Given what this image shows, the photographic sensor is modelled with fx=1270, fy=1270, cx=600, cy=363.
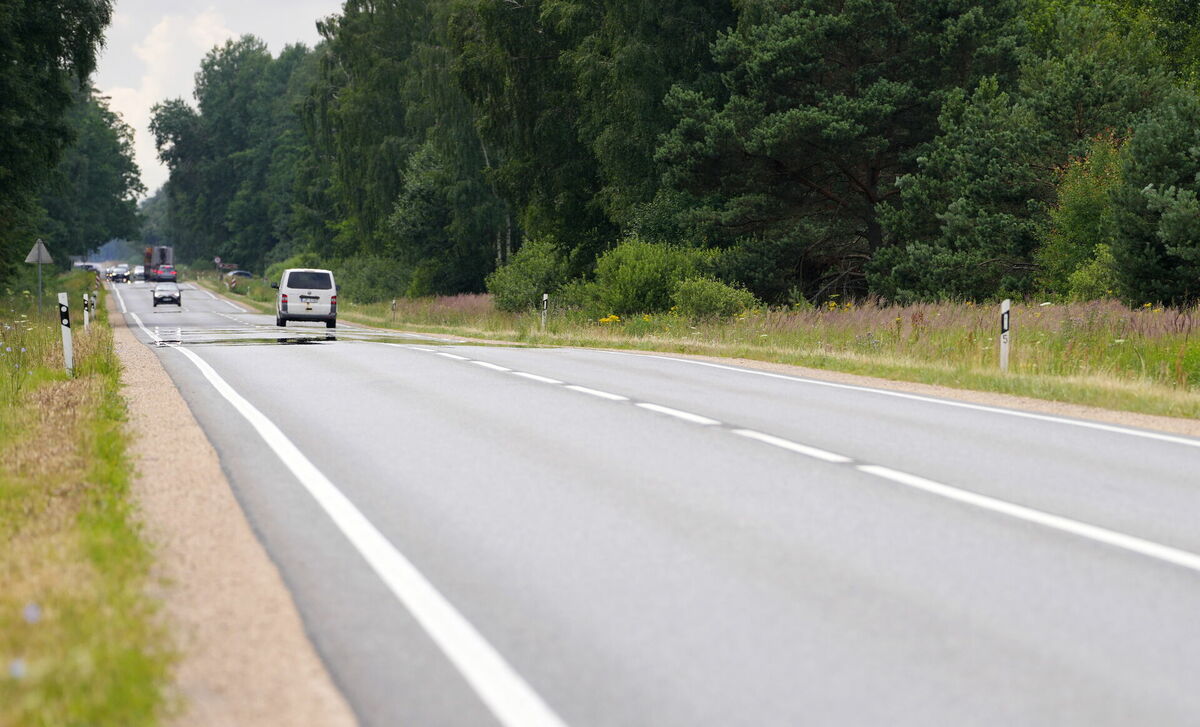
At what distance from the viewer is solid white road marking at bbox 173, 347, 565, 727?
13.7 feet

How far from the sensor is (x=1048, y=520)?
23.5 feet

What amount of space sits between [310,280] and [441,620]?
3596 centimetres

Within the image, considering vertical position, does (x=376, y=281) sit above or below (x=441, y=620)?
above

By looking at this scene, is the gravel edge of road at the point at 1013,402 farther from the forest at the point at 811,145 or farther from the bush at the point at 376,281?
the bush at the point at 376,281

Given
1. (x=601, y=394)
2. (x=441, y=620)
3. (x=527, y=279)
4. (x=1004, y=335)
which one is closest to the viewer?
(x=441, y=620)

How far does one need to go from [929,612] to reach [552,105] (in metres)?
38.9

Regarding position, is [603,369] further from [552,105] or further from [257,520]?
[552,105]

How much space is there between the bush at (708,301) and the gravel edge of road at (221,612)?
66.3 feet

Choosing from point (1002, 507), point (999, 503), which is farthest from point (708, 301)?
point (1002, 507)

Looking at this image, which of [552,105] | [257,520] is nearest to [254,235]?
[552,105]

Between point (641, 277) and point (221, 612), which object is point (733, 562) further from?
point (641, 277)

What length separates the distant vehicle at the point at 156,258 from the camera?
→ 385 ft

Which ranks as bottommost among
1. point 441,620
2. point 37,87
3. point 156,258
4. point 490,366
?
point 441,620

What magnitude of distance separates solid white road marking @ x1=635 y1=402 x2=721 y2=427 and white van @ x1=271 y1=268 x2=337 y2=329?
27806 millimetres
